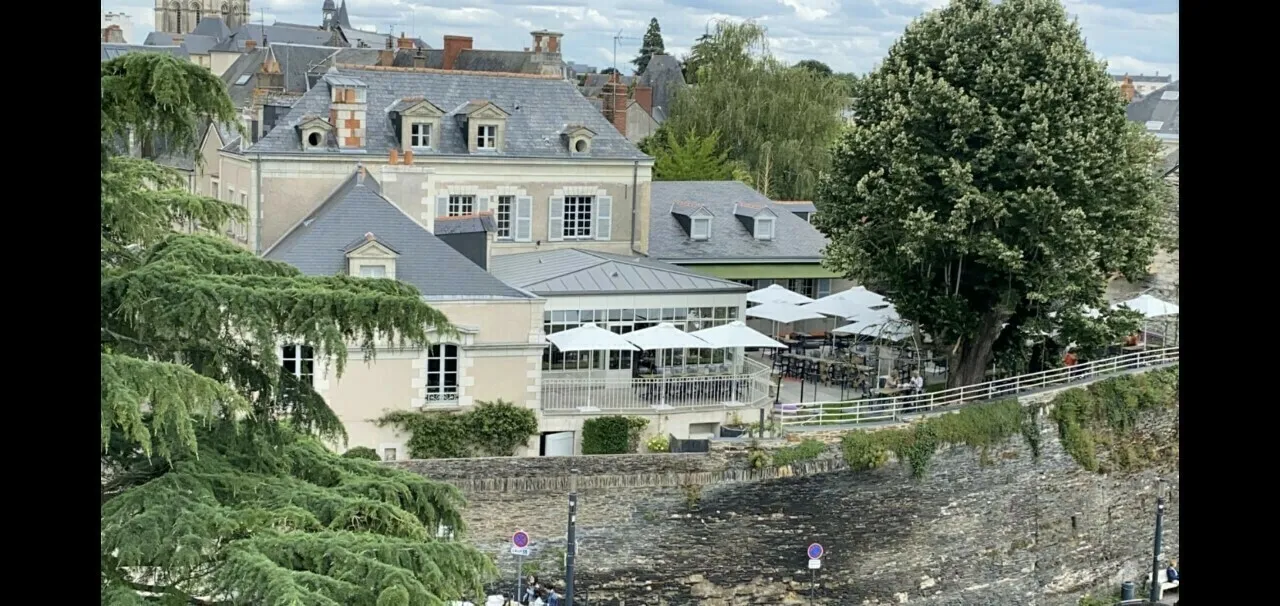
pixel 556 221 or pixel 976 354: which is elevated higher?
pixel 556 221

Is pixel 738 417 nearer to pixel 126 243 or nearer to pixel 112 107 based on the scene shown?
pixel 126 243

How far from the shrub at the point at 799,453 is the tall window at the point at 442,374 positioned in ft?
15.5

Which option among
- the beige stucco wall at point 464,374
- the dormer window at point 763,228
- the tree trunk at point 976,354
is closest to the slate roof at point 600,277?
the beige stucco wall at point 464,374

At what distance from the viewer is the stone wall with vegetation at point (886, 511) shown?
66.0 feet

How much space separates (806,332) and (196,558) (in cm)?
2348

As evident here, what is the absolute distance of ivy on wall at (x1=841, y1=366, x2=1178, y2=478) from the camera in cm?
2180

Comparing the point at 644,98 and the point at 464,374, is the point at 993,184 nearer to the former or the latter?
the point at 464,374

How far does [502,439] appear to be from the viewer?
2145 cm

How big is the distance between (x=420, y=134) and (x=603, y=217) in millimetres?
4006

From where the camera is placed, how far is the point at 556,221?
29172 mm

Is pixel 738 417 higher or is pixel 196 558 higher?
pixel 196 558

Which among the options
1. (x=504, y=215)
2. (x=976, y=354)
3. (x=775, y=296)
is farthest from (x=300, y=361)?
(x=976, y=354)

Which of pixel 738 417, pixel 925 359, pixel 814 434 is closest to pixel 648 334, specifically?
pixel 738 417
